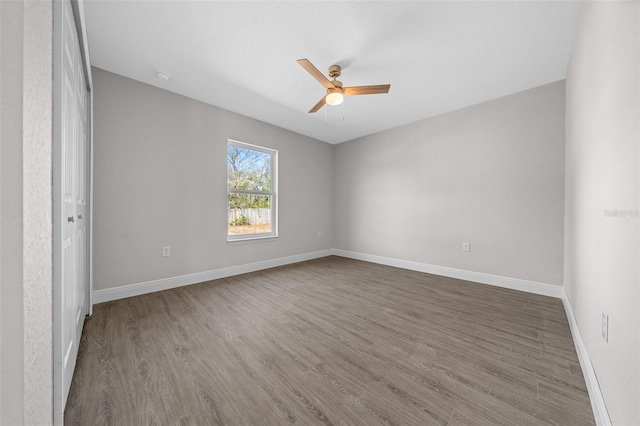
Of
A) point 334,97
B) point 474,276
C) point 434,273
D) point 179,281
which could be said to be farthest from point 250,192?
point 474,276

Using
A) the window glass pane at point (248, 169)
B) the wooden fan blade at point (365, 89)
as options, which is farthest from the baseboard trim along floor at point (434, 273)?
the wooden fan blade at point (365, 89)

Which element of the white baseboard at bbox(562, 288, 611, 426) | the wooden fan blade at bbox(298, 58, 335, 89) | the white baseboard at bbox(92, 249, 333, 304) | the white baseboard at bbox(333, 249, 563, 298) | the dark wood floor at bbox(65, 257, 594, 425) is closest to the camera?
the white baseboard at bbox(562, 288, 611, 426)

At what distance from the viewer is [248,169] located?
403 centimetres

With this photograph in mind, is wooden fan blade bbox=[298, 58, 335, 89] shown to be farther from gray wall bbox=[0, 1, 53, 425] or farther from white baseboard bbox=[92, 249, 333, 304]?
white baseboard bbox=[92, 249, 333, 304]

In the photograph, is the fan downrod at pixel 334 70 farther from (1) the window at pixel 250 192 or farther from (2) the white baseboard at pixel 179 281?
(2) the white baseboard at pixel 179 281

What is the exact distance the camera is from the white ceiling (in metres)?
1.86

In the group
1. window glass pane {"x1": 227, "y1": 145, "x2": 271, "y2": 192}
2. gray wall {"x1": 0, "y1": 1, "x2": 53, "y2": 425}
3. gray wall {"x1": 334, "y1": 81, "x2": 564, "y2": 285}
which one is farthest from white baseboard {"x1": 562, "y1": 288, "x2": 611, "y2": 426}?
window glass pane {"x1": 227, "y1": 145, "x2": 271, "y2": 192}

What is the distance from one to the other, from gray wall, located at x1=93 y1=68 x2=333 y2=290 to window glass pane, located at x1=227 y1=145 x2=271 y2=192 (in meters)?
0.19

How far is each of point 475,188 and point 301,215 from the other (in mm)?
2959

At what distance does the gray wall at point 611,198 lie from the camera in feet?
2.87

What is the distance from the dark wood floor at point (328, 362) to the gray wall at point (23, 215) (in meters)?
0.80

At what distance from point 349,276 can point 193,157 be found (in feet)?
9.29

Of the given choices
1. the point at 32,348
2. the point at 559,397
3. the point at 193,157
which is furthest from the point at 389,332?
the point at 193,157

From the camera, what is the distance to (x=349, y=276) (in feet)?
12.1
